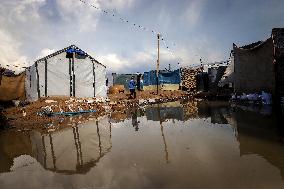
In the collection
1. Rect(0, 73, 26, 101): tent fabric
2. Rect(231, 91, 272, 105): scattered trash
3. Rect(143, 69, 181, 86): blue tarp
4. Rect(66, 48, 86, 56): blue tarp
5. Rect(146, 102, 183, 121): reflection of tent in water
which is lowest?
Rect(146, 102, 183, 121): reflection of tent in water

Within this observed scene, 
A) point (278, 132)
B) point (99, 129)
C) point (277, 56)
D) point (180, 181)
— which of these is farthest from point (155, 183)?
point (277, 56)

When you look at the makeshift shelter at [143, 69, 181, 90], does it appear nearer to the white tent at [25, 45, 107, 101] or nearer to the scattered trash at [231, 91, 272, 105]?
the white tent at [25, 45, 107, 101]

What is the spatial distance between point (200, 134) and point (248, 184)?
4370 mm

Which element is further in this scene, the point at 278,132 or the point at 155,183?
the point at 278,132

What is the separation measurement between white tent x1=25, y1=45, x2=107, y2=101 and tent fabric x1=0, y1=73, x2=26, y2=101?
1.73 metres

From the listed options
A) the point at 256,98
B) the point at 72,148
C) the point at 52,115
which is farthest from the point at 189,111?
the point at 72,148

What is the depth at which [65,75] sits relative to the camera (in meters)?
21.4

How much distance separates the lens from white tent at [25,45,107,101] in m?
20.7

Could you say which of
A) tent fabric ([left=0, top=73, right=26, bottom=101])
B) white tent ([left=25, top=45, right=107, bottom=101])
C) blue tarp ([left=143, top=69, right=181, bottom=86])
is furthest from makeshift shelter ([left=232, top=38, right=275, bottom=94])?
tent fabric ([left=0, top=73, right=26, bottom=101])

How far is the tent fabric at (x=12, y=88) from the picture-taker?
24.1 metres

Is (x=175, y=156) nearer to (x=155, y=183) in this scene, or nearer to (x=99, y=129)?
(x=155, y=183)

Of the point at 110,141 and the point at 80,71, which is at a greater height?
the point at 80,71

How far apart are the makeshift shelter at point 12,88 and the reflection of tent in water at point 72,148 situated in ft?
52.9

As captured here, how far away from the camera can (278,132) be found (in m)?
8.18
